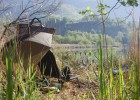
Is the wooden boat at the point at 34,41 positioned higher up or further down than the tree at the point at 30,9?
further down

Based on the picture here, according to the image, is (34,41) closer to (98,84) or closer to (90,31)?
(98,84)

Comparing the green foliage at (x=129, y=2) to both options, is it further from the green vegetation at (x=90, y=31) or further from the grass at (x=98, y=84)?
the grass at (x=98, y=84)

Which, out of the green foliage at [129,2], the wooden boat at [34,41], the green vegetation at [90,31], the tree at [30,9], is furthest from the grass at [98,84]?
the green foliage at [129,2]

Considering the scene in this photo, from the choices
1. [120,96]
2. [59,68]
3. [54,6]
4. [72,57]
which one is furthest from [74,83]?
[72,57]

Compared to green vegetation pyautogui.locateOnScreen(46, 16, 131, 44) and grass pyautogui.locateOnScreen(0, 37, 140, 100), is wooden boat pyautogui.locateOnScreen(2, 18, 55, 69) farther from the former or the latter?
grass pyautogui.locateOnScreen(0, 37, 140, 100)

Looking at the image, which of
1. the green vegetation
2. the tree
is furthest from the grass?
the tree

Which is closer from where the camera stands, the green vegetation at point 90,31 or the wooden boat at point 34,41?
the green vegetation at point 90,31

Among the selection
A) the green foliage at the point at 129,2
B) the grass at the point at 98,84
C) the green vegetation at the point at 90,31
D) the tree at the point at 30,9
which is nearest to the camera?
the grass at the point at 98,84

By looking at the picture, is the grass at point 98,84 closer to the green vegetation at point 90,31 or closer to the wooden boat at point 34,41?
the green vegetation at point 90,31

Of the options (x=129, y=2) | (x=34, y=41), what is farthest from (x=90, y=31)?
(x=34, y=41)

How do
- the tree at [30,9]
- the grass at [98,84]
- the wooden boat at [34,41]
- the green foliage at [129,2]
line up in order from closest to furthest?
1. the grass at [98,84]
2. the tree at [30,9]
3. the wooden boat at [34,41]
4. the green foliage at [129,2]

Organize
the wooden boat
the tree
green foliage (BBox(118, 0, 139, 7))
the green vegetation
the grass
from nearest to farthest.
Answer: the grass → the green vegetation → the tree → the wooden boat → green foliage (BBox(118, 0, 139, 7))

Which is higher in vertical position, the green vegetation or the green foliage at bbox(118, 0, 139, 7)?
the green foliage at bbox(118, 0, 139, 7)

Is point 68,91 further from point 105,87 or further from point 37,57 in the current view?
point 105,87
